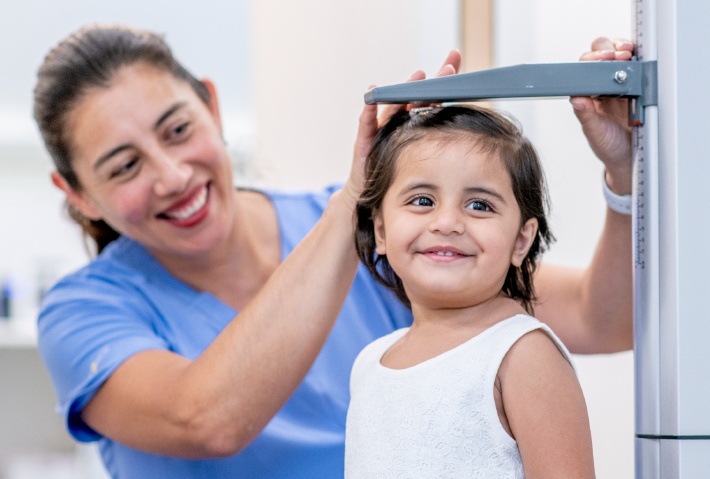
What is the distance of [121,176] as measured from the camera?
100 cm

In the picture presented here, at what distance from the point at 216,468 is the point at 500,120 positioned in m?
0.60

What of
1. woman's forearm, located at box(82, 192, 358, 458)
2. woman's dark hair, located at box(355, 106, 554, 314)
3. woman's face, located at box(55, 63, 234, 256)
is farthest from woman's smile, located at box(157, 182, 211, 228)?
woman's dark hair, located at box(355, 106, 554, 314)

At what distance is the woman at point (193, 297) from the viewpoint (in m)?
0.76

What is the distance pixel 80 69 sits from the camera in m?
Result: 0.99

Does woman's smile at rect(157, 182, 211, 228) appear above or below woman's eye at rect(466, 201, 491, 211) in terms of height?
below

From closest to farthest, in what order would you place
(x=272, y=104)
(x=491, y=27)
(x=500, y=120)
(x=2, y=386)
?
1. (x=500, y=120)
2. (x=491, y=27)
3. (x=272, y=104)
4. (x=2, y=386)

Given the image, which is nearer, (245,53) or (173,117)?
(173,117)

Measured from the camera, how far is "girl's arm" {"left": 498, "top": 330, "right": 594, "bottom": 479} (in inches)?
21.0

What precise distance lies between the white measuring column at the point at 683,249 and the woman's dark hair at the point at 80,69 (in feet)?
2.45

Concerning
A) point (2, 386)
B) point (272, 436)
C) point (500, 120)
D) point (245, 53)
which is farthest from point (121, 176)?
point (2, 386)

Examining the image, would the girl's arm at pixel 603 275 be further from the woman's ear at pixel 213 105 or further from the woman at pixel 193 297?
the woman's ear at pixel 213 105

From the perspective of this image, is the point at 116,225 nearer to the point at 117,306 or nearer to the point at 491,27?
the point at 117,306

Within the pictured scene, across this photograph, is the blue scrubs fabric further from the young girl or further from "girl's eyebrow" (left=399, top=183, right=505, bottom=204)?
"girl's eyebrow" (left=399, top=183, right=505, bottom=204)

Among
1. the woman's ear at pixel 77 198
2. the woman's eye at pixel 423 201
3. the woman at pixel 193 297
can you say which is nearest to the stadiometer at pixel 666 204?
the woman's eye at pixel 423 201
